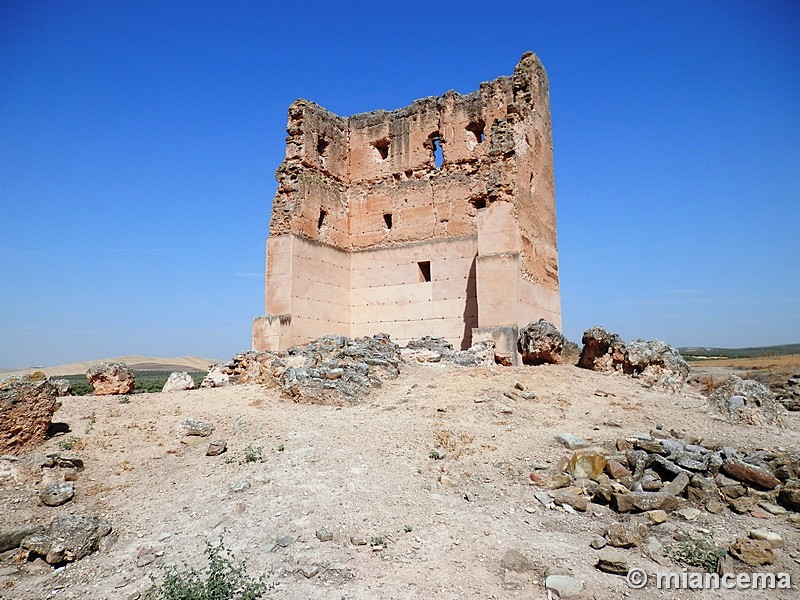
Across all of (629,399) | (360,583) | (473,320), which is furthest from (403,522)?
(473,320)

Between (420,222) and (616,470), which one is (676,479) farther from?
(420,222)

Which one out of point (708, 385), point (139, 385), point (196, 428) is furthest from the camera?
point (139, 385)

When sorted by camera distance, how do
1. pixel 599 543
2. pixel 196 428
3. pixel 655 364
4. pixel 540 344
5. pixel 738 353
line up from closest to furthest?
pixel 599 543 → pixel 196 428 → pixel 655 364 → pixel 540 344 → pixel 738 353

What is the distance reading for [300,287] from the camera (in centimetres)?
1490

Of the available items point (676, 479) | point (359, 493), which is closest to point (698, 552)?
point (676, 479)

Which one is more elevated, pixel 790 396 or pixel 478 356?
pixel 478 356

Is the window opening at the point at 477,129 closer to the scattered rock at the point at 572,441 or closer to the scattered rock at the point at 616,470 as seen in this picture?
the scattered rock at the point at 572,441

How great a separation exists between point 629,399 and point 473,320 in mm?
5701

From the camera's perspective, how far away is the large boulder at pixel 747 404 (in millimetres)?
8820

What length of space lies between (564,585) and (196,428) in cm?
538

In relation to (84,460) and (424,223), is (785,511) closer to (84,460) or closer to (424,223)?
(84,460)

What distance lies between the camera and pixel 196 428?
297 inches

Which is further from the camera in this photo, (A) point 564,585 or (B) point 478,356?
(B) point 478,356

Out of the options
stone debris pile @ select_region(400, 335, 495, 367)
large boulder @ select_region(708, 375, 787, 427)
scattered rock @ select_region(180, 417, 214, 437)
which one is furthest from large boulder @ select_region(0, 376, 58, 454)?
large boulder @ select_region(708, 375, 787, 427)
